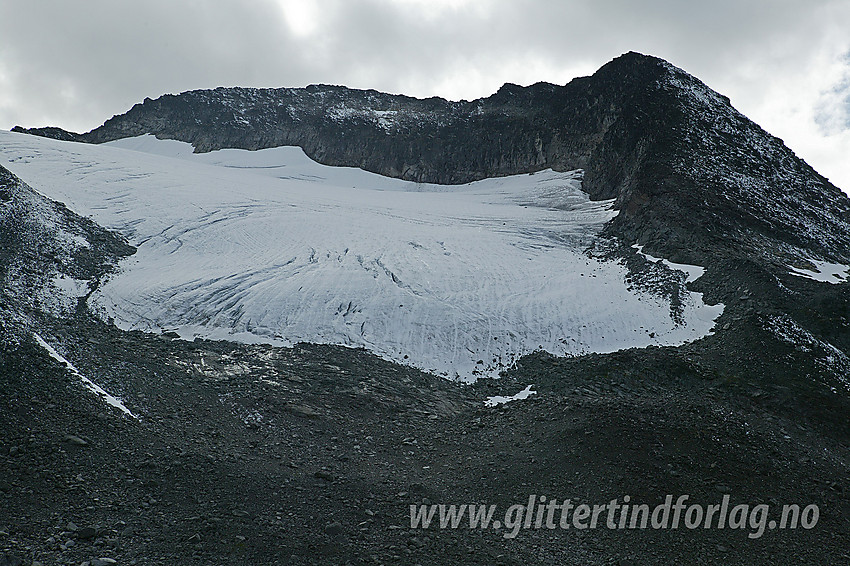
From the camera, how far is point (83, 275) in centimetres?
1667

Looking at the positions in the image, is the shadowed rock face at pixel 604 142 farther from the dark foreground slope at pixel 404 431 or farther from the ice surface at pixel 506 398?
the ice surface at pixel 506 398

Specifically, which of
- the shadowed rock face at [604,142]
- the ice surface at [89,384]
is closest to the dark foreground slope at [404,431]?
the ice surface at [89,384]

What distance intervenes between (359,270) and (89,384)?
384 inches

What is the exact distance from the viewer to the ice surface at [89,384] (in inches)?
378

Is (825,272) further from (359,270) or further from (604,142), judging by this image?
(359,270)

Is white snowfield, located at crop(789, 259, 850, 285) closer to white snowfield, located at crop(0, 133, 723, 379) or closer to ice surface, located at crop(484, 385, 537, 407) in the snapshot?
white snowfield, located at crop(0, 133, 723, 379)

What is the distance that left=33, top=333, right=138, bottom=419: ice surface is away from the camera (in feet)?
31.5

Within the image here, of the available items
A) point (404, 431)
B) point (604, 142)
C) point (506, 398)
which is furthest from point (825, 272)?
point (404, 431)

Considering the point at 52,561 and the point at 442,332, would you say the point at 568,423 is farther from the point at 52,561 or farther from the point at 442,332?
the point at 52,561

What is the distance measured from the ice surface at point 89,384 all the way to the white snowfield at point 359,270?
4.14 metres

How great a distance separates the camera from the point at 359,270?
61.0ft

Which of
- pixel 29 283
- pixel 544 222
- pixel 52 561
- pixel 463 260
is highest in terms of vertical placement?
pixel 544 222

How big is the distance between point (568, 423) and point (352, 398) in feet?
15.2

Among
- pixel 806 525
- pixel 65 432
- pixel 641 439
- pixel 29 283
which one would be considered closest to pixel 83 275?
pixel 29 283
